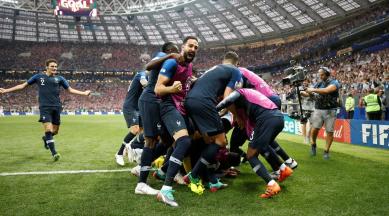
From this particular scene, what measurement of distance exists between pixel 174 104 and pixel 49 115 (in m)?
4.43

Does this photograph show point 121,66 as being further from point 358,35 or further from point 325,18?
point 358,35

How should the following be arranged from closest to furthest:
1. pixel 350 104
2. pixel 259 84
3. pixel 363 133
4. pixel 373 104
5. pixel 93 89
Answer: pixel 259 84, pixel 363 133, pixel 373 104, pixel 350 104, pixel 93 89

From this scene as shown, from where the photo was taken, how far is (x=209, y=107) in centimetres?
443

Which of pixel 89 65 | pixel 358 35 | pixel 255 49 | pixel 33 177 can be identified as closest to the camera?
pixel 33 177

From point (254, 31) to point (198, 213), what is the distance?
49435mm

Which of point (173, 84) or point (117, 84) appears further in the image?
point (117, 84)

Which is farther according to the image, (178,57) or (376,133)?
(376,133)

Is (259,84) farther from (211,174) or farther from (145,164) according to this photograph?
(145,164)

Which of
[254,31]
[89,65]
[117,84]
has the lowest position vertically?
[117,84]

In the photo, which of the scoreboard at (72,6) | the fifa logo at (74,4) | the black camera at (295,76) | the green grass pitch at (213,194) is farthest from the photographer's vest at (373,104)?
the fifa logo at (74,4)

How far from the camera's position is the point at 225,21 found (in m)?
49.1

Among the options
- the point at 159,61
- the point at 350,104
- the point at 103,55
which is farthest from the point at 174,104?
the point at 103,55

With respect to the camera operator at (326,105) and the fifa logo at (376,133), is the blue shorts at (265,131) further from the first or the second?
the fifa logo at (376,133)

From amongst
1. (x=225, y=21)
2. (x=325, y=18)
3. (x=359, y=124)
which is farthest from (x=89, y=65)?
(x=359, y=124)
